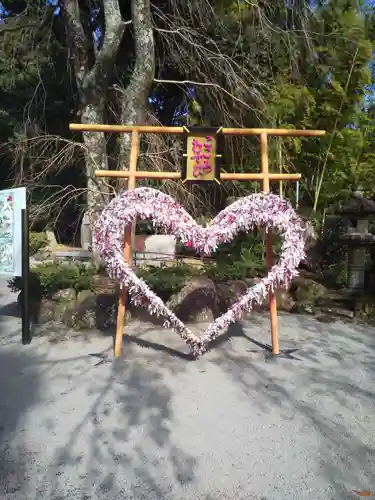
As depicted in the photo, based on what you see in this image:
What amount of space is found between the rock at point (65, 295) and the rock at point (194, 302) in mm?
1406

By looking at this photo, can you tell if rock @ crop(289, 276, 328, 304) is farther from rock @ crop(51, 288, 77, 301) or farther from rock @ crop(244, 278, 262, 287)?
rock @ crop(51, 288, 77, 301)

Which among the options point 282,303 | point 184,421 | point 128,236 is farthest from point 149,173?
Answer: point 282,303

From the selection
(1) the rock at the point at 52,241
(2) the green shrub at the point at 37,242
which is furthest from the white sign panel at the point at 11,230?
(1) the rock at the point at 52,241

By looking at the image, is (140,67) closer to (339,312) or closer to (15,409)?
(339,312)

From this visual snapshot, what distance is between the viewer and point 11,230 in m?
5.20

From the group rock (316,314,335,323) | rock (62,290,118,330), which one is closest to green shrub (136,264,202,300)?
rock (62,290,118,330)

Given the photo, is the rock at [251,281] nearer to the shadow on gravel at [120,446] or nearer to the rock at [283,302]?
the rock at [283,302]

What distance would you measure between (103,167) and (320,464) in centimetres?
624

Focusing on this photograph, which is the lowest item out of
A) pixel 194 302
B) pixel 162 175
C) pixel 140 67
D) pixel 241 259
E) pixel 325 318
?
pixel 325 318

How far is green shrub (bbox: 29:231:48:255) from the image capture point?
46.2 ft

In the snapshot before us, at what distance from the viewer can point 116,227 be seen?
4453 mm

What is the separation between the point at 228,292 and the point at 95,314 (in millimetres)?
1974

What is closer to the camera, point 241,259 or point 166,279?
point 166,279

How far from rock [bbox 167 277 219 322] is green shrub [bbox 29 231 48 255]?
9.12 meters
